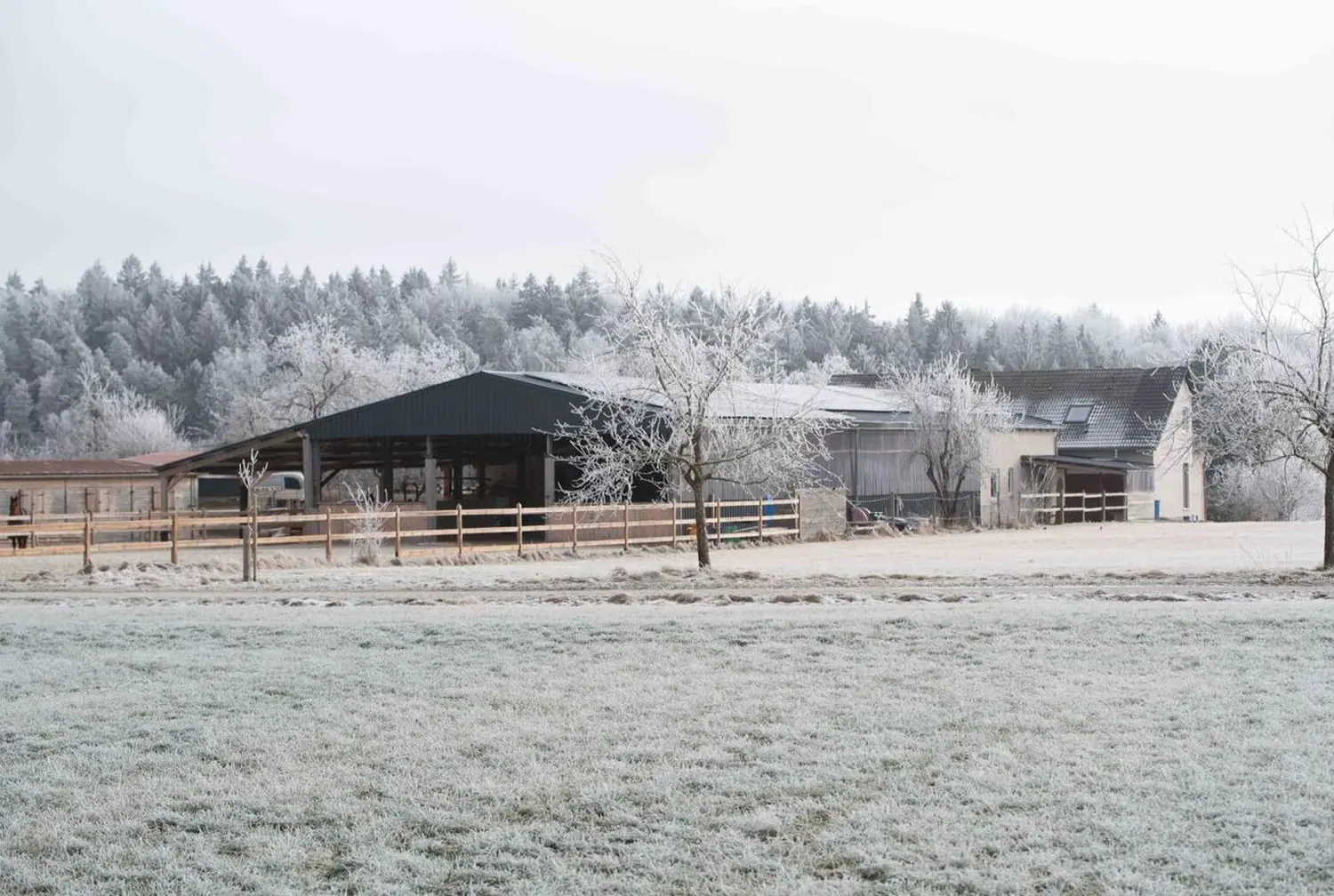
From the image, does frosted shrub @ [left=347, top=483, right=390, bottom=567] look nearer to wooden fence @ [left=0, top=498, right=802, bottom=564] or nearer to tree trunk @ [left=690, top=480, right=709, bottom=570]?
wooden fence @ [left=0, top=498, right=802, bottom=564]

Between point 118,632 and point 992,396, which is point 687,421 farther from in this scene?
point 992,396

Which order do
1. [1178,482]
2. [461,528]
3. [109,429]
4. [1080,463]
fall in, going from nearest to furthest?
[461,528] → [1080,463] → [1178,482] → [109,429]

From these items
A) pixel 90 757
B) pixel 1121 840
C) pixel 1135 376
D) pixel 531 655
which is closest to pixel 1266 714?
Answer: pixel 1121 840

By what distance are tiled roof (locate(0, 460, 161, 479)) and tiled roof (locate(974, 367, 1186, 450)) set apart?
31.5 m

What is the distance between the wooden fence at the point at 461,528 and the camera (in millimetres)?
25172

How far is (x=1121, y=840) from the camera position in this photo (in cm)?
620

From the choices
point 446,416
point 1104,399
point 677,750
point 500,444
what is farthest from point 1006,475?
point 677,750

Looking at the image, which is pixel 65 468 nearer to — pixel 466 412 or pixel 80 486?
pixel 80 486

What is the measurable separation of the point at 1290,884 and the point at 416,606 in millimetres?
12185

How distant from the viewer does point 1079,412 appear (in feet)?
183

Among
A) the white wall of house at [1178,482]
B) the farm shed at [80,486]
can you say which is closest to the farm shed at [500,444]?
the farm shed at [80,486]

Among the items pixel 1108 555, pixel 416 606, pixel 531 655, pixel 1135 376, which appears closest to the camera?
pixel 531 655

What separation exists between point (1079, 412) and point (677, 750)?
50.7 m

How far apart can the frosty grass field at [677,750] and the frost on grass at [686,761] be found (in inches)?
1.0
